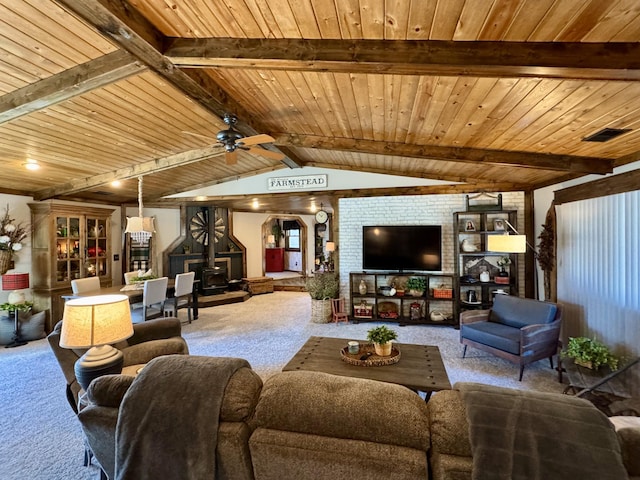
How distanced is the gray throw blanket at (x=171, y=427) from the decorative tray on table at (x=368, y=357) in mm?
1621

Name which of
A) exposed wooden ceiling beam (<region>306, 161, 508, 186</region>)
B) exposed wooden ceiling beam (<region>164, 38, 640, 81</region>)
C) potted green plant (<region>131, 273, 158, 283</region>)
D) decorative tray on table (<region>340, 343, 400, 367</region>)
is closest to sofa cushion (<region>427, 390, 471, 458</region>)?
decorative tray on table (<region>340, 343, 400, 367</region>)

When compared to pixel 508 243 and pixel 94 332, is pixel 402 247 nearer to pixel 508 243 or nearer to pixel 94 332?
pixel 508 243

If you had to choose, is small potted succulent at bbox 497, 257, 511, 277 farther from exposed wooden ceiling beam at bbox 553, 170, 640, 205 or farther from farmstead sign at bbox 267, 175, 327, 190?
farmstead sign at bbox 267, 175, 327, 190

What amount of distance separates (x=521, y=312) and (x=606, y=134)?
2227 mm

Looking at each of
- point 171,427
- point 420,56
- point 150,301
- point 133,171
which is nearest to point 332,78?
point 420,56

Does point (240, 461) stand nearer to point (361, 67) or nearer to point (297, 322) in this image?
point (361, 67)

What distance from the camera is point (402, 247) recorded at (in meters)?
5.73

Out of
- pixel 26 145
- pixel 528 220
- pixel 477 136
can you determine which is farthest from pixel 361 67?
pixel 528 220

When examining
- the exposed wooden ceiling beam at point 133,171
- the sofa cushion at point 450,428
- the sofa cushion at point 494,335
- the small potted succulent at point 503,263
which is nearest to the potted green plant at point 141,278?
the exposed wooden ceiling beam at point 133,171

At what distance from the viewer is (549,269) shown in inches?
181

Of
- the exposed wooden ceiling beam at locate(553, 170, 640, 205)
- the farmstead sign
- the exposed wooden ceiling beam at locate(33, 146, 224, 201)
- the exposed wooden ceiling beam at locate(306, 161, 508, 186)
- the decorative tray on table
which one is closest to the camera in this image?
the decorative tray on table

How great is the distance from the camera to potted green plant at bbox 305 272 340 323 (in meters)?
5.84

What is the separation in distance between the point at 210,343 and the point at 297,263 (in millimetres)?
7923

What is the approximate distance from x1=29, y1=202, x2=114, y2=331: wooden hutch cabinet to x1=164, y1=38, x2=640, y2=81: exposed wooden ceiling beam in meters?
5.03
